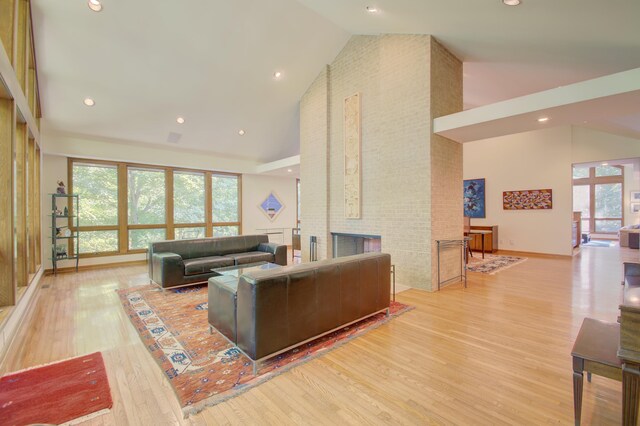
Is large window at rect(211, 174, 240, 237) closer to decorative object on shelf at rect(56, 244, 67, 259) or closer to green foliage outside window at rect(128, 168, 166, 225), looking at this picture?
green foliage outside window at rect(128, 168, 166, 225)

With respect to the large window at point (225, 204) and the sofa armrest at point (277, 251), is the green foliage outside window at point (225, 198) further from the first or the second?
the sofa armrest at point (277, 251)

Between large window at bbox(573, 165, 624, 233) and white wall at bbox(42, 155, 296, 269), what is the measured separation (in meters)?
11.5

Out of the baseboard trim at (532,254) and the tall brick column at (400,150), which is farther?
the baseboard trim at (532,254)

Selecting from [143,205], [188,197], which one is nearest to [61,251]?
[143,205]

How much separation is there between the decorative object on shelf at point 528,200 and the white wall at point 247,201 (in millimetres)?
6662

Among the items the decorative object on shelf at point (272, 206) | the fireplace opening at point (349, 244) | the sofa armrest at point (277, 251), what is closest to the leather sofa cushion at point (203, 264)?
the sofa armrest at point (277, 251)

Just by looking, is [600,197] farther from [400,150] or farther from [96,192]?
[96,192]

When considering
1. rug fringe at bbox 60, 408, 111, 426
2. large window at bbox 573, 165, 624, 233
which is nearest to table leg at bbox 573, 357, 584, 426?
rug fringe at bbox 60, 408, 111, 426

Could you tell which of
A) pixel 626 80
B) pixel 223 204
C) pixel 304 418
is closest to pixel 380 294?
pixel 304 418

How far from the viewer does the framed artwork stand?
356 inches

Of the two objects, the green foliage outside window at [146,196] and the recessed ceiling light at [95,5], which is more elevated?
the recessed ceiling light at [95,5]

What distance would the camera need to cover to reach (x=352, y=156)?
577 cm

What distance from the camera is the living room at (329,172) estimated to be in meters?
2.28

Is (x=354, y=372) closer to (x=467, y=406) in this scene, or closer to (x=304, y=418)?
(x=304, y=418)
